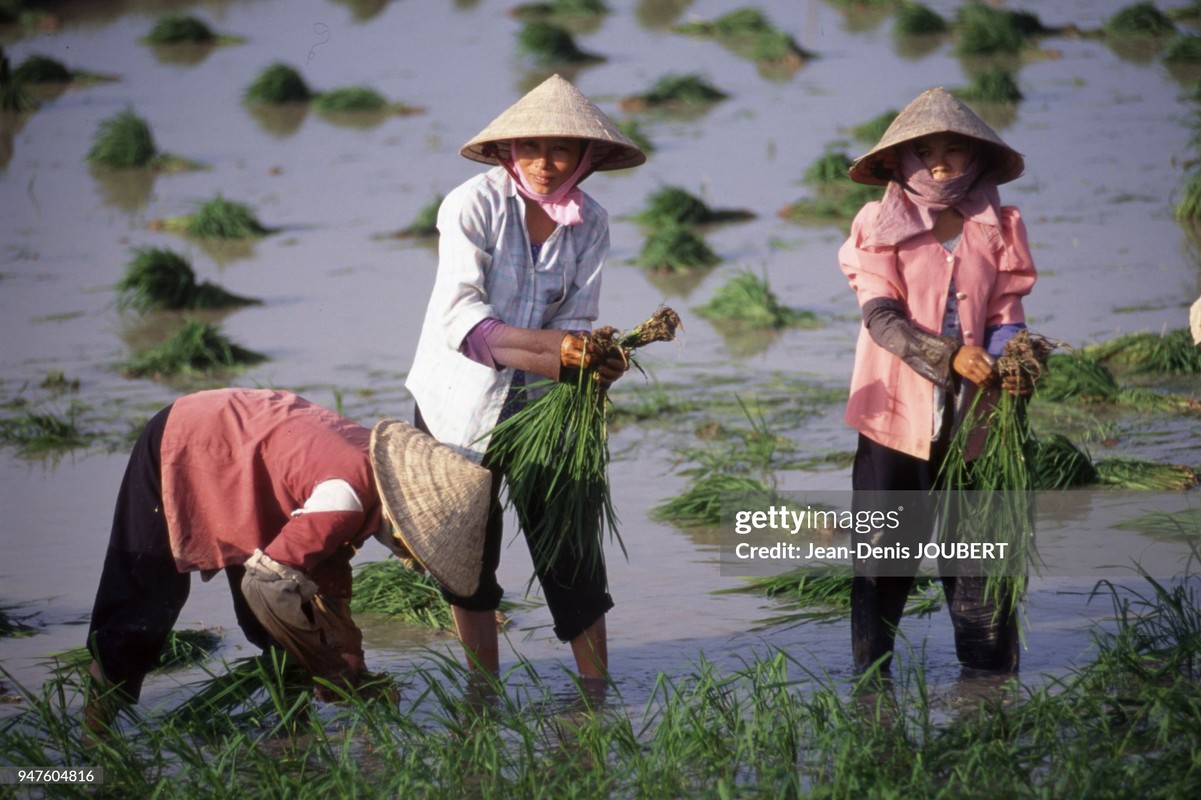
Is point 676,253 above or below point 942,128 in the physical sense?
below

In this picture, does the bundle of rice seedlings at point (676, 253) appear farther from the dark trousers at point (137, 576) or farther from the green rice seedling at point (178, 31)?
the green rice seedling at point (178, 31)

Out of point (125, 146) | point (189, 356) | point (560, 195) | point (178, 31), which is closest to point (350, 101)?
point (125, 146)

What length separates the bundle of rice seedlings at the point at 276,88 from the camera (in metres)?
14.8

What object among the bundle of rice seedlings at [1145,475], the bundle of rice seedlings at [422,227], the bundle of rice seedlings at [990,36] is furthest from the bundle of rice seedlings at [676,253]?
the bundle of rice seedlings at [990,36]

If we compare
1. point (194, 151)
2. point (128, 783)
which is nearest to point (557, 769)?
point (128, 783)

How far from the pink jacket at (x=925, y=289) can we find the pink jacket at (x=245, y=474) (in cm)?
135

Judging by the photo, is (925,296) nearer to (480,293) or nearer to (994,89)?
(480,293)

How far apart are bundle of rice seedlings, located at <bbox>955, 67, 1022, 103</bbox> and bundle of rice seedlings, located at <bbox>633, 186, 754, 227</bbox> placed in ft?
12.3

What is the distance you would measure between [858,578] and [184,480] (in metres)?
1.79

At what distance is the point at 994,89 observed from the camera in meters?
13.2

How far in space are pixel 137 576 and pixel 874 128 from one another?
28.8 feet

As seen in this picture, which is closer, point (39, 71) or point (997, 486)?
point (997, 486)

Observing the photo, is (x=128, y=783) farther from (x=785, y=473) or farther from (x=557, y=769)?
(x=785, y=473)

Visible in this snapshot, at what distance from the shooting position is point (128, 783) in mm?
3609
